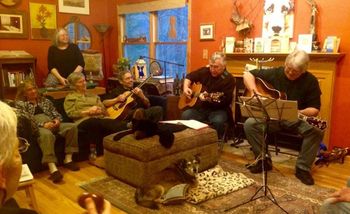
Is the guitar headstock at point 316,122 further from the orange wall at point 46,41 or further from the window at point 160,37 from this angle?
the orange wall at point 46,41

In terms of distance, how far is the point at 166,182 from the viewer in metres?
2.65

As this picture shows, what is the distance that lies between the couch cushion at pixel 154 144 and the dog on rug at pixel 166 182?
14cm

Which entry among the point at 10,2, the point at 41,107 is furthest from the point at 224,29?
the point at 10,2

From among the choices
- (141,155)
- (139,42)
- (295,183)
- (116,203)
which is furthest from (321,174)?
(139,42)

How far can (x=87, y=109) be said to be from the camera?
3.60 metres

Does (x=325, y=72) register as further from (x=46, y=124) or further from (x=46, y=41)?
(x=46, y=41)

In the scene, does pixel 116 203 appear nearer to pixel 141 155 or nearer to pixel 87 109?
→ pixel 141 155

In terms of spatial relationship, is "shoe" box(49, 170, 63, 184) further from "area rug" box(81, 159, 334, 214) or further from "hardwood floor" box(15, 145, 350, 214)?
"area rug" box(81, 159, 334, 214)

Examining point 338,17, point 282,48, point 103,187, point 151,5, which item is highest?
point 151,5

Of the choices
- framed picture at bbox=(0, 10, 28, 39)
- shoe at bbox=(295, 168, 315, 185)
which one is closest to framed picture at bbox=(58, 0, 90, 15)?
framed picture at bbox=(0, 10, 28, 39)

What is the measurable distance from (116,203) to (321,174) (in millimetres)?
1978

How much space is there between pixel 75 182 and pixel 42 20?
3460 millimetres

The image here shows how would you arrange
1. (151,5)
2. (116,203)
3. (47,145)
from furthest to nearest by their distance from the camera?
(151,5) < (47,145) < (116,203)

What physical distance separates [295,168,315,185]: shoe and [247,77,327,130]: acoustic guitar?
0.43 meters
